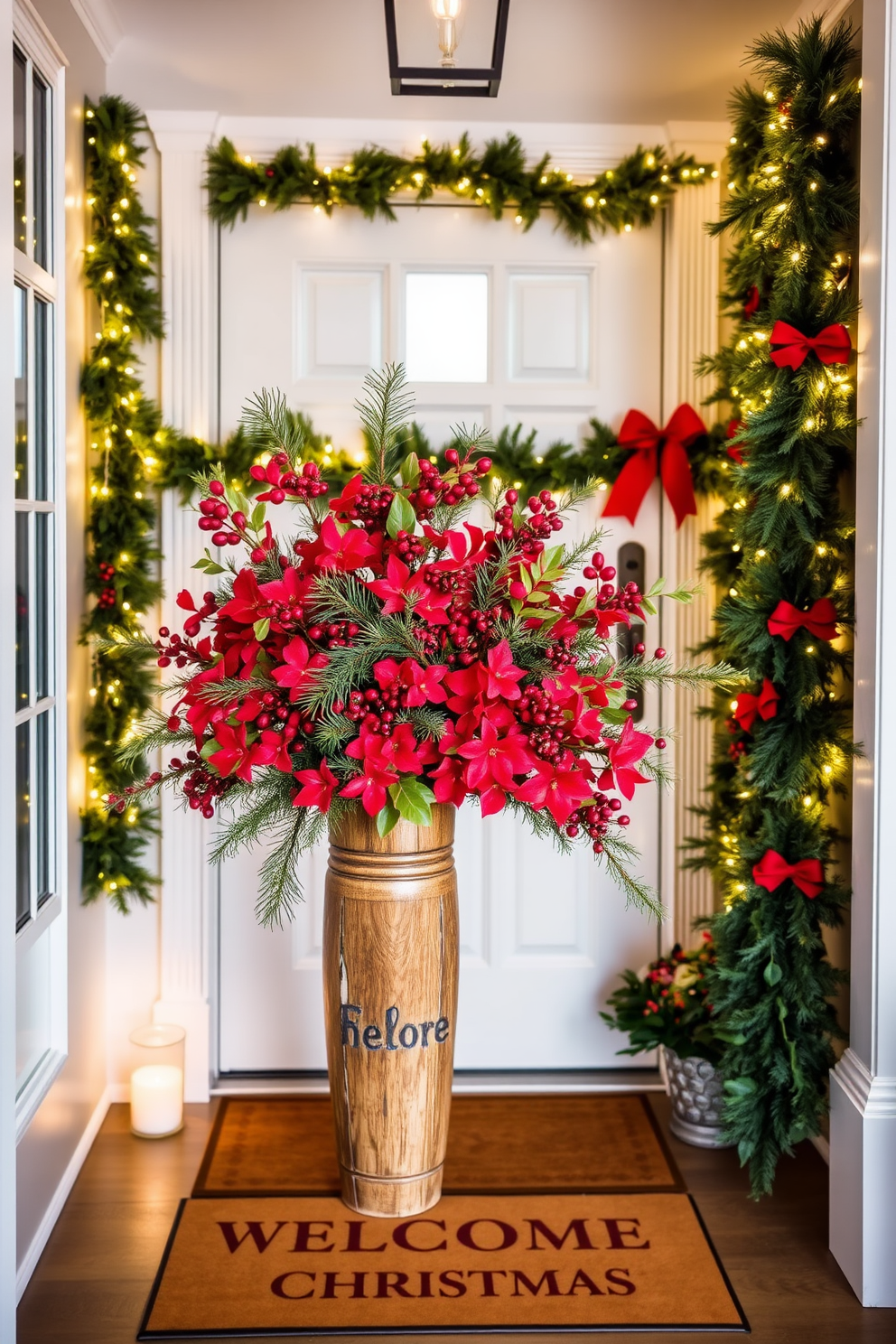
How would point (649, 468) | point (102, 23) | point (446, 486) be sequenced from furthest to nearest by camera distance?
point (649, 468) < point (102, 23) < point (446, 486)

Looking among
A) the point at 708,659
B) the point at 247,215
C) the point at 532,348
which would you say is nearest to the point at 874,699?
the point at 708,659

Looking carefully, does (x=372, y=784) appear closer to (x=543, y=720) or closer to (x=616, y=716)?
(x=543, y=720)

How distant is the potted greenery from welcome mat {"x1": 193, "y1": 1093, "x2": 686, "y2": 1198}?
0.34 ft

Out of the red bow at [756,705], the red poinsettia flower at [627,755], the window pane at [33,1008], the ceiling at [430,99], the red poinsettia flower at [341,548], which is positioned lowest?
the window pane at [33,1008]

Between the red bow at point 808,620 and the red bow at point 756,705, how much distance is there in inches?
4.3

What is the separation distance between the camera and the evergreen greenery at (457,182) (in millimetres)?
2801

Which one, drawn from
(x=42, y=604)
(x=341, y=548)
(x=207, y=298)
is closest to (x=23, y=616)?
(x=42, y=604)

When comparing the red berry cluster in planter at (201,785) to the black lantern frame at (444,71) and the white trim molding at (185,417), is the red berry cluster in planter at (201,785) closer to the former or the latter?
the white trim molding at (185,417)

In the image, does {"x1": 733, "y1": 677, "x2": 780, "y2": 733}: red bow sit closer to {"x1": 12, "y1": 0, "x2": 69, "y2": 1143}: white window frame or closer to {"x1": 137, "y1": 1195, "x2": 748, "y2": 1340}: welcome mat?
{"x1": 137, "y1": 1195, "x2": 748, "y2": 1340}: welcome mat

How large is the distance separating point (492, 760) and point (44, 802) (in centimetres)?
113

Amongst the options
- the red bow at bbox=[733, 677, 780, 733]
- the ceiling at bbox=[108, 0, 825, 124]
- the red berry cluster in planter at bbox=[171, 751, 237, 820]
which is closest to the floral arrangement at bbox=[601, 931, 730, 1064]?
the red bow at bbox=[733, 677, 780, 733]

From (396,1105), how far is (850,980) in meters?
0.88

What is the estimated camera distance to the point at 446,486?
1867mm

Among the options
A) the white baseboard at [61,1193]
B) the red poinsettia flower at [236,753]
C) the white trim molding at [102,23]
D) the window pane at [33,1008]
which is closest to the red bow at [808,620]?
the red poinsettia flower at [236,753]
